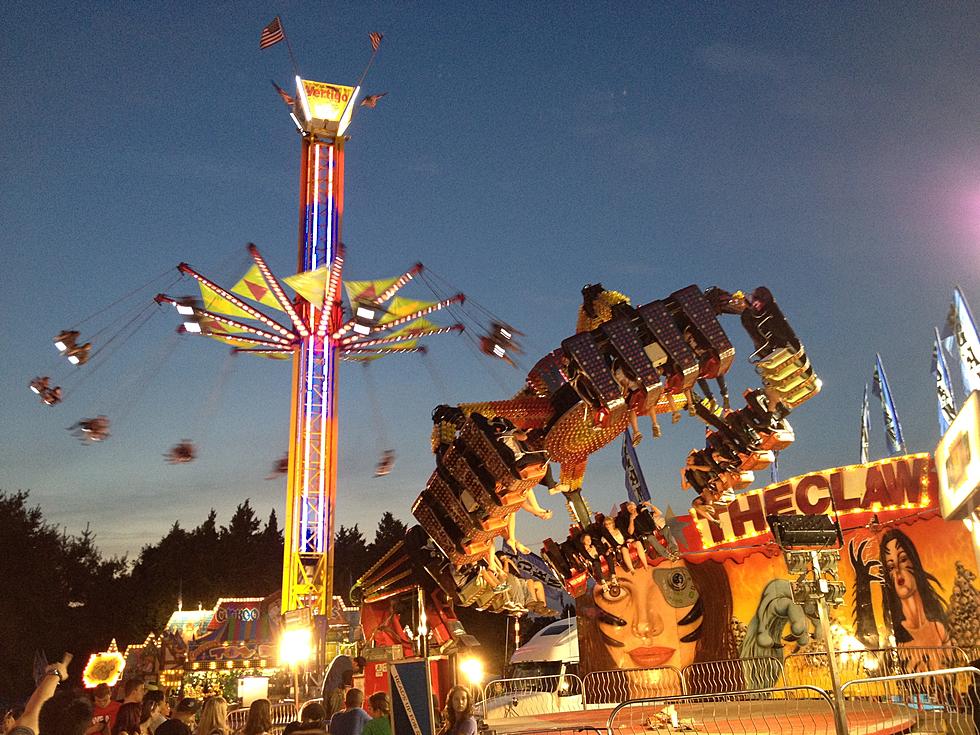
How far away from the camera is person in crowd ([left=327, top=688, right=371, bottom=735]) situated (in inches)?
298

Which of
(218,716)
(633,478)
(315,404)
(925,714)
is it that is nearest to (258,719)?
(218,716)

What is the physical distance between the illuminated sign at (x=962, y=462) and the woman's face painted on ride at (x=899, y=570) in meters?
10.7

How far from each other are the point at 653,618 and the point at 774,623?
12.6ft

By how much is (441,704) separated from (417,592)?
1892 mm

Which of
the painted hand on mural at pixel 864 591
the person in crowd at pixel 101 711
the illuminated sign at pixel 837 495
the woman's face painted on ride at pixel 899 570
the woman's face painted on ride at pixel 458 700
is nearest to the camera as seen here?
the person in crowd at pixel 101 711

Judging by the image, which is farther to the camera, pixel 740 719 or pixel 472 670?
pixel 472 670

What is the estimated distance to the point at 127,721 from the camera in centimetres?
728

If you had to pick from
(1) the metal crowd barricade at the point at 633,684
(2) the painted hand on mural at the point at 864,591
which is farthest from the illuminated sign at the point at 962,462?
(1) the metal crowd barricade at the point at 633,684

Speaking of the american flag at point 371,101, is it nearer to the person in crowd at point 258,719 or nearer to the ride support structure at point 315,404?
the ride support structure at point 315,404

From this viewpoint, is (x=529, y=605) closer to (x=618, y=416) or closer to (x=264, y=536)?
(x=618, y=416)

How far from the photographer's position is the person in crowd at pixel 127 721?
725cm

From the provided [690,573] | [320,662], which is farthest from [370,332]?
[690,573]

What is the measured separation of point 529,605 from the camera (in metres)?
13.4

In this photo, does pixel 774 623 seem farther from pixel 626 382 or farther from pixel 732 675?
pixel 626 382
